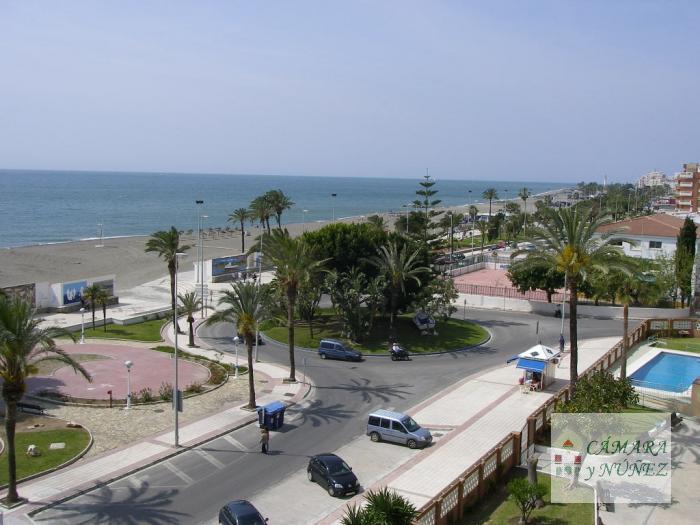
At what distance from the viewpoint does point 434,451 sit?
82.8 ft

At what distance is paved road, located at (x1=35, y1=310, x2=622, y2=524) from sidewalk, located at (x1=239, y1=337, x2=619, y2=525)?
1.05 meters

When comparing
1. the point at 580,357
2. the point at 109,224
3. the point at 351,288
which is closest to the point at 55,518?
the point at 351,288

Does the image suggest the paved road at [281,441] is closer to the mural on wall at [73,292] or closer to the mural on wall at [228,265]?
the mural on wall at [73,292]

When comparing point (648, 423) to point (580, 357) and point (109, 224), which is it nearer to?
point (580, 357)

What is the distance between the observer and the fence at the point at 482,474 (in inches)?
692

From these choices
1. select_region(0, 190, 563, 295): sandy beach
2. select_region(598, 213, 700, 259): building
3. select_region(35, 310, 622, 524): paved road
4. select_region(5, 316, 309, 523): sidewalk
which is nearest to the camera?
select_region(35, 310, 622, 524): paved road

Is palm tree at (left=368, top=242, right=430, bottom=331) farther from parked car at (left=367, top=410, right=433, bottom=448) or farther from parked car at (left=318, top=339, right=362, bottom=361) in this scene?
parked car at (left=367, top=410, right=433, bottom=448)

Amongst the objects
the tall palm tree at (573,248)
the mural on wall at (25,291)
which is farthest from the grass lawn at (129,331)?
the tall palm tree at (573,248)

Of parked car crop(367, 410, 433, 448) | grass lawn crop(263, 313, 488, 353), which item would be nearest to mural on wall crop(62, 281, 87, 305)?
grass lawn crop(263, 313, 488, 353)

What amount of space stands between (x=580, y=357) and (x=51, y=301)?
1560 inches

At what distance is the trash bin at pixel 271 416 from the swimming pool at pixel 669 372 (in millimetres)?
17330

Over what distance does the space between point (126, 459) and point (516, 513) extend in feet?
46.9

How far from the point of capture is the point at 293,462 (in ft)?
80.5

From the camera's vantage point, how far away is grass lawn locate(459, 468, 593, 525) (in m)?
18.2
